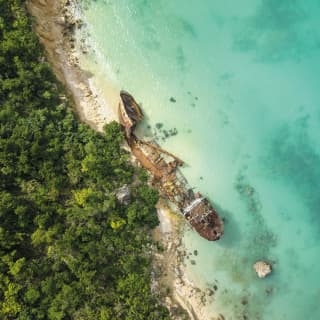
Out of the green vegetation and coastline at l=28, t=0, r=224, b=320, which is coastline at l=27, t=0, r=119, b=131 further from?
the green vegetation

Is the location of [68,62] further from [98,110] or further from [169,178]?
[169,178]

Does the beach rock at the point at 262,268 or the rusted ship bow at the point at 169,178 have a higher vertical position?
the rusted ship bow at the point at 169,178

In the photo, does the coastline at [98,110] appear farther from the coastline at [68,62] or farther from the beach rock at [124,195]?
the beach rock at [124,195]

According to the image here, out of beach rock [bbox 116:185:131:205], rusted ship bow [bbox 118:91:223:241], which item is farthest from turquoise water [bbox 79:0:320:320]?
beach rock [bbox 116:185:131:205]

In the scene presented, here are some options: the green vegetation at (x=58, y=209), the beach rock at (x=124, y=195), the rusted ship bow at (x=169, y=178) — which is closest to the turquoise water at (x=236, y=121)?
the rusted ship bow at (x=169, y=178)

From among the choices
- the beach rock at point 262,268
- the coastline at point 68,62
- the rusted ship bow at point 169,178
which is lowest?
the beach rock at point 262,268

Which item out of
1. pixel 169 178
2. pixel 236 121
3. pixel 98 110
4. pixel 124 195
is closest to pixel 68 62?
pixel 98 110
